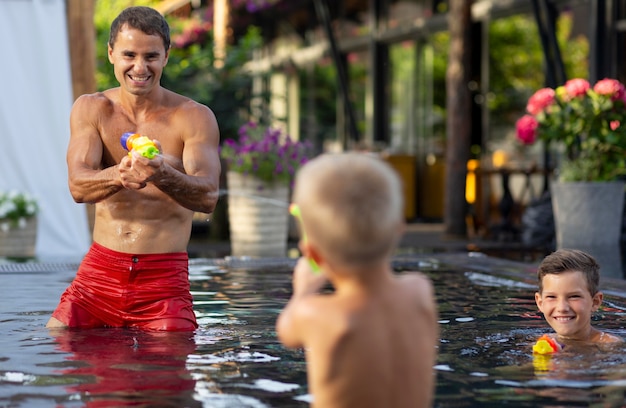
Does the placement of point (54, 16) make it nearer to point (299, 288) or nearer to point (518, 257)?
point (518, 257)

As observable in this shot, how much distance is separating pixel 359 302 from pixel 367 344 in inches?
3.7

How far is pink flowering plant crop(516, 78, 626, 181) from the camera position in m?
9.93

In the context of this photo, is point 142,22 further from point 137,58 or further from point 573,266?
point 573,266

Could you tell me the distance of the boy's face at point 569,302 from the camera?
14.8 feet

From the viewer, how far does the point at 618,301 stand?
6.00 meters

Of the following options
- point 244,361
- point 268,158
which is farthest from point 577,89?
point 244,361

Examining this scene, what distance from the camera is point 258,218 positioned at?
32.3 feet

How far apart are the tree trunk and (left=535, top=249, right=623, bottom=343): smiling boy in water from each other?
7.61m

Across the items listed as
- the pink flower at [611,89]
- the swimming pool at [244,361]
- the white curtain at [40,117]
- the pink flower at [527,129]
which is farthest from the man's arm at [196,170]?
the pink flower at [527,129]

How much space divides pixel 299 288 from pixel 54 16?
8.13 m

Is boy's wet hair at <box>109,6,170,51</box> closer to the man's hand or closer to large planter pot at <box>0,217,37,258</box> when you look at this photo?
the man's hand

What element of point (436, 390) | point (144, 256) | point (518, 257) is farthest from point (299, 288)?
point (518, 257)

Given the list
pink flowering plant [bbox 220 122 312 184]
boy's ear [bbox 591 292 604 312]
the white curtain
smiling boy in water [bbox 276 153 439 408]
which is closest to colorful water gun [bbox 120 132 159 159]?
smiling boy in water [bbox 276 153 439 408]

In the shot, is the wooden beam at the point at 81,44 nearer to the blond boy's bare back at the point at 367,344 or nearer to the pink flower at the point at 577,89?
the pink flower at the point at 577,89
